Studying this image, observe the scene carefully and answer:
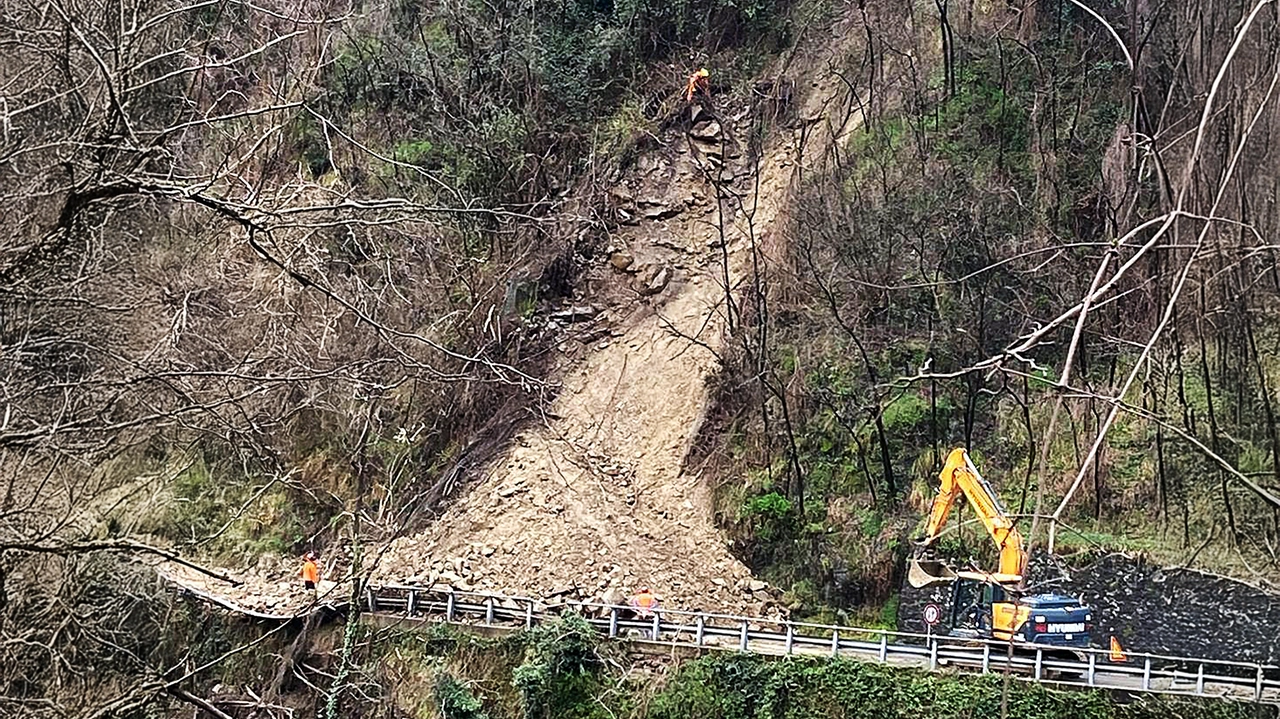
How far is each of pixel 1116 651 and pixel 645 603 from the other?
564cm

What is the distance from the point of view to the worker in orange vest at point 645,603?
13484 millimetres

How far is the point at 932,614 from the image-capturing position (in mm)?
12766

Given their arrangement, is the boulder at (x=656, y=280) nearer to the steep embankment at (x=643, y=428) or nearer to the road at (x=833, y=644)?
the steep embankment at (x=643, y=428)

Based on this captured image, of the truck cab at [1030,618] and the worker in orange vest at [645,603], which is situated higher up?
the truck cab at [1030,618]

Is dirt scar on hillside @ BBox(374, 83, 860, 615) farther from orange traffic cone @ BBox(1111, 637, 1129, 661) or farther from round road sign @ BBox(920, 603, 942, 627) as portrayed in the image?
orange traffic cone @ BBox(1111, 637, 1129, 661)

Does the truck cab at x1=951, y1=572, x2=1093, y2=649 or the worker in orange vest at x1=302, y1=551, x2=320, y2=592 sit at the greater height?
the truck cab at x1=951, y1=572, x2=1093, y2=649

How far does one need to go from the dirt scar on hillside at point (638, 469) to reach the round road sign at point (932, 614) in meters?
2.81

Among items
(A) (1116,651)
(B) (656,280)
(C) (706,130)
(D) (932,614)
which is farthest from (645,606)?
(C) (706,130)

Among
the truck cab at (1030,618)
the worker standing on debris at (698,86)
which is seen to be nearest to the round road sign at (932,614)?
the truck cab at (1030,618)

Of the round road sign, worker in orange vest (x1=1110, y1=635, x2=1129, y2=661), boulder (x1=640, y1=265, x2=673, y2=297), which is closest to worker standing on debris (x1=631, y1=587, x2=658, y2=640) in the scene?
the round road sign

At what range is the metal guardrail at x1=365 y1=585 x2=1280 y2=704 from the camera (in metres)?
11.3

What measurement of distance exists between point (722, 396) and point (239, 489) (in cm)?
801

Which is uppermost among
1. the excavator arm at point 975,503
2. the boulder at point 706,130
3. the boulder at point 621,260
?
the boulder at point 706,130

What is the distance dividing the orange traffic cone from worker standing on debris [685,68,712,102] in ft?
43.9
